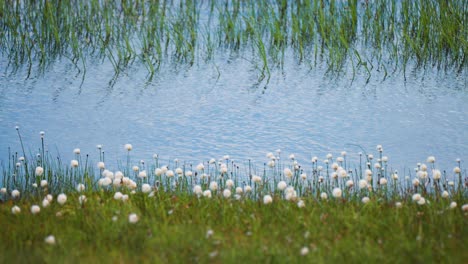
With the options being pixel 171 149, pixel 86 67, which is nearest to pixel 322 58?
pixel 86 67

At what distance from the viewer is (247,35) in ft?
39.9

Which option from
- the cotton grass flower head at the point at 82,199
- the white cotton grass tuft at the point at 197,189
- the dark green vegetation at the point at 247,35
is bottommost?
the cotton grass flower head at the point at 82,199

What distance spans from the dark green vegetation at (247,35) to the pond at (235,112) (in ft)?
1.16

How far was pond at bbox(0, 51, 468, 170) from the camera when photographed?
7.50m

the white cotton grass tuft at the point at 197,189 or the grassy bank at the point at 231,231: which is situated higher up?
the white cotton grass tuft at the point at 197,189

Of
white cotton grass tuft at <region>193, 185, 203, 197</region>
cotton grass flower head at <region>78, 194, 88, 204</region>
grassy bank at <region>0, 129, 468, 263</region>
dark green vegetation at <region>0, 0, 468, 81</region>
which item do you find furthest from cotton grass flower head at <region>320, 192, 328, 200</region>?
dark green vegetation at <region>0, 0, 468, 81</region>

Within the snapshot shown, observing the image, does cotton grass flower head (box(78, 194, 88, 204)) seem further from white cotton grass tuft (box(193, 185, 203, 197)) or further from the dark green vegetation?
the dark green vegetation

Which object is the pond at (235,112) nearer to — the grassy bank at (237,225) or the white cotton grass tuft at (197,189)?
the grassy bank at (237,225)

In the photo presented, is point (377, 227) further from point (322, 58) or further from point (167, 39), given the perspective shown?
point (167, 39)

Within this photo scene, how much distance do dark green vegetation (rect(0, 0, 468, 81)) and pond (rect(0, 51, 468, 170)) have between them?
0.35 meters

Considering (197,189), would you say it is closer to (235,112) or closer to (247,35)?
(235,112)

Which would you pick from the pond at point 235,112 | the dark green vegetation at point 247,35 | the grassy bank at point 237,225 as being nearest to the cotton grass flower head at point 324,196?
the grassy bank at point 237,225

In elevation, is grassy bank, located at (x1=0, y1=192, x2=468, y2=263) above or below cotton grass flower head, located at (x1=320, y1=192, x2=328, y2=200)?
below

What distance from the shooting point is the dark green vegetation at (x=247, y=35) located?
35.6 feet
